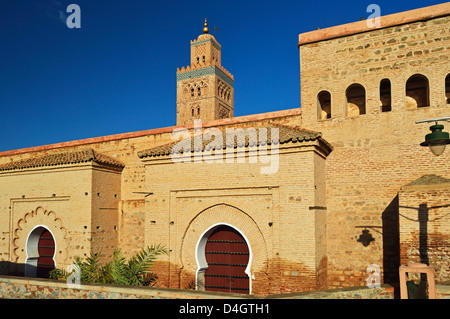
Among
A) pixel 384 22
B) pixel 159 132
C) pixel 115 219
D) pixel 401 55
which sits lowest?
pixel 115 219

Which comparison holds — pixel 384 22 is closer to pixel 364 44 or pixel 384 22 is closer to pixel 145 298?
pixel 364 44

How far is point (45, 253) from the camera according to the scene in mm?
12727

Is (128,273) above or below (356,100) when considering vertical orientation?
below

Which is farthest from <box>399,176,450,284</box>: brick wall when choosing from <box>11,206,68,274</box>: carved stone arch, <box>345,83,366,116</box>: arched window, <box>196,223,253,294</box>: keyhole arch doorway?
<box>11,206,68,274</box>: carved stone arch

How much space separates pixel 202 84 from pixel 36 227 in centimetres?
2708

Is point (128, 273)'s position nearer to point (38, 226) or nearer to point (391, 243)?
point (38, 226)

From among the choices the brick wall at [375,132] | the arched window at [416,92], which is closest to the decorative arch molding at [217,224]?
the brick wall at [375,132]

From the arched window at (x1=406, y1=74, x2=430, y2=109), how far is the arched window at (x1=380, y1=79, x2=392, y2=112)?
0.44 metres

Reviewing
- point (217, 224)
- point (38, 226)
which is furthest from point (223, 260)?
point (38, 226)

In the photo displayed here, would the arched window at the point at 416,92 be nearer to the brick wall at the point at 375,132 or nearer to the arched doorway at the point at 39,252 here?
the brick wall at the point at 375,132

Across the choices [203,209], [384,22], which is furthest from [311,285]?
[384,22]
